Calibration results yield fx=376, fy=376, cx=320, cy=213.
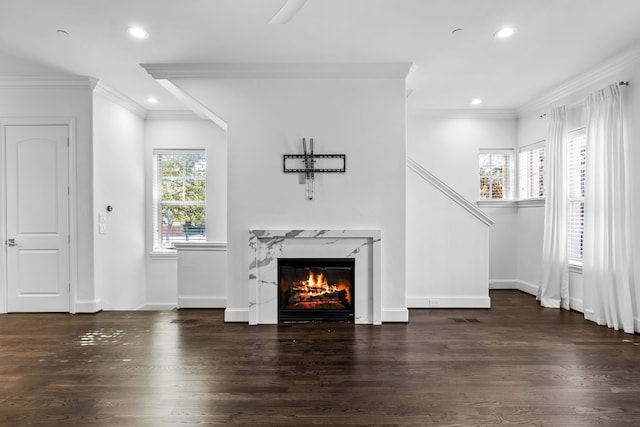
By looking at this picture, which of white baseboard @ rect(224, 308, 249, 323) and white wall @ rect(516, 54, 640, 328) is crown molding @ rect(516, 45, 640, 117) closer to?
white wall @ rect(516, 54, 640, 328)

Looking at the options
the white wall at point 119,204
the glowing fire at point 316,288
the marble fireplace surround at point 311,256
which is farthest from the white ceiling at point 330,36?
the glowing fire at point 316,288

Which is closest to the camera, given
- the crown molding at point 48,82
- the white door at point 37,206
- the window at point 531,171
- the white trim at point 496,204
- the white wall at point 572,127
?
the white wall at point 572,127

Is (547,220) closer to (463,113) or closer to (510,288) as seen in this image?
(510,288)

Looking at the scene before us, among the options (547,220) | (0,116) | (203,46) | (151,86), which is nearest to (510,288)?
(547,220)

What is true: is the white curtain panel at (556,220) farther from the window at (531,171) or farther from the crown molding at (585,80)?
the window at (531,171)

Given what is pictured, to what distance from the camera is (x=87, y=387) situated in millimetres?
2639

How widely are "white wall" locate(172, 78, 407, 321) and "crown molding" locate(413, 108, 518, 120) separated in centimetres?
198

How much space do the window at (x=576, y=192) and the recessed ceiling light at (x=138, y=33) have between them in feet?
16.4

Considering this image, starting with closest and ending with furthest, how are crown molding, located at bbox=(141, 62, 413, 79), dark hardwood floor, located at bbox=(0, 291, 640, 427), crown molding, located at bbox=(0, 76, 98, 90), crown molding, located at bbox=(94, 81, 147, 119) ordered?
dark hardwood floor, located at bbox=(0, 291, 640, 427) < crown molding, located at bbox=(141, 62, 413, 79) < crown molding, located at bbox=(0, 76, 98, 90) < crown molding, located at bbox=(94, 81, 147, 119)

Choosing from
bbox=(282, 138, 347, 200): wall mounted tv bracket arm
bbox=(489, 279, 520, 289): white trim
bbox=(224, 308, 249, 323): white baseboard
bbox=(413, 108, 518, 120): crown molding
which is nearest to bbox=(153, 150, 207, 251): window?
bbox=(224, 308, 249, 323): white baseboard

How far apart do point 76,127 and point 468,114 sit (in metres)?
5.55

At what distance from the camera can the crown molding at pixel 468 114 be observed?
5980mm

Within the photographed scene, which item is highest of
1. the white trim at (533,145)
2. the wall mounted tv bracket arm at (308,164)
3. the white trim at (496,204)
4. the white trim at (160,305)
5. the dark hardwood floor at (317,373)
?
the white trim at (533,145)

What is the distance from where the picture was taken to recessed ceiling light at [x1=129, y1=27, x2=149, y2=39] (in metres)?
3.33
